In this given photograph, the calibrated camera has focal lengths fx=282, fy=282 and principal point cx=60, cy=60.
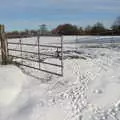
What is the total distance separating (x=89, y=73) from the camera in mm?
8742

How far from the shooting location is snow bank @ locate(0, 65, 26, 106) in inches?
249

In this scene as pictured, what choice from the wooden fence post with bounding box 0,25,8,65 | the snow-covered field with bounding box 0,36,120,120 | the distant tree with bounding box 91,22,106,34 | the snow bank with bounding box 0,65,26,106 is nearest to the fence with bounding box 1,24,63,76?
the wooden fence post with bounding box 0,25,8,65

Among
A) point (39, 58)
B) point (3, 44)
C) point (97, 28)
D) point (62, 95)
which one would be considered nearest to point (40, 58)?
point (3, 44)

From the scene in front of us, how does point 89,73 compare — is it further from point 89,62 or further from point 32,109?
point 32,109

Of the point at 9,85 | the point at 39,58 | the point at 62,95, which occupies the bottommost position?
the point at 62,95

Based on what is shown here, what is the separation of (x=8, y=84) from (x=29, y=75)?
160cm

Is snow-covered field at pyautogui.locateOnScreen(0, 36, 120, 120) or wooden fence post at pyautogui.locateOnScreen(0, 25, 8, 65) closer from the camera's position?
snow-covered field at pyautogui.locateOnScreen(0, 36, 120, 120)

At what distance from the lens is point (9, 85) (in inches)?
285

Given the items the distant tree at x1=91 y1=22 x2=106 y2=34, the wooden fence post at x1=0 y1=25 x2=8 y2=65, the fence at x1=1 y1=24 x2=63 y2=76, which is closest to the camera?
the fence at x1=1 y1=24 x2=63 y2=76

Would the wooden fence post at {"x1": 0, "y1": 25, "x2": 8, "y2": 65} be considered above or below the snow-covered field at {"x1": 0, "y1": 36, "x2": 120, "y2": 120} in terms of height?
above

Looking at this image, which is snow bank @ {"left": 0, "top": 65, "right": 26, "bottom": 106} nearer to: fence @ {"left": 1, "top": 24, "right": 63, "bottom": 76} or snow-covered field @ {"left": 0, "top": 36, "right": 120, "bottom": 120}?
snow-covered field @ {"left": 0, "top": 36, "right": 120, "bottom": 120}

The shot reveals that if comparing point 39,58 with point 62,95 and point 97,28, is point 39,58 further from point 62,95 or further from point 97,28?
point 97,28

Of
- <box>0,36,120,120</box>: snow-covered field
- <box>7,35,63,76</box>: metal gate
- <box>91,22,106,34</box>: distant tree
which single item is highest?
<box>91,22,106,34</box>: distant tree

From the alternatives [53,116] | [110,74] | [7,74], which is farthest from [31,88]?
[110,74]
